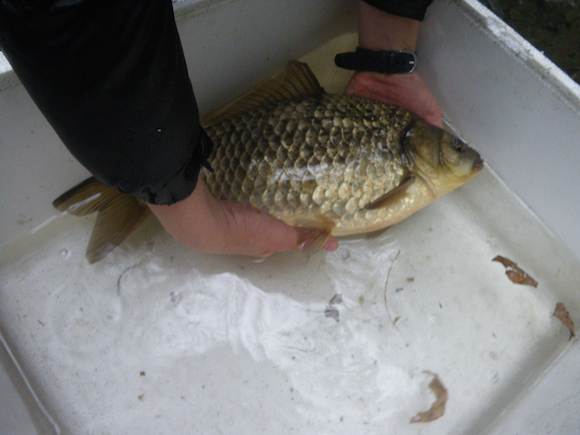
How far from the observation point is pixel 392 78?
4.33 feet

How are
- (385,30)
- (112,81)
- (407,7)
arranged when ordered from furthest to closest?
1. (385,30)
2. (407,7)
3. (112,81)

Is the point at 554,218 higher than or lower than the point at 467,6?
lower

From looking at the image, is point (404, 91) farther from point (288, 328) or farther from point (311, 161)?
point (288, 328)

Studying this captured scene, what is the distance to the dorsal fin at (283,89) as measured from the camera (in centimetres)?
A: 120

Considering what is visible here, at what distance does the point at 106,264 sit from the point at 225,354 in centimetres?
41

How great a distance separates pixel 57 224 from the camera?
4.18ft

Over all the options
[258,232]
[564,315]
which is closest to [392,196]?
[258,232]

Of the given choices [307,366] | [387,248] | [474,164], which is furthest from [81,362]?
[474,164]

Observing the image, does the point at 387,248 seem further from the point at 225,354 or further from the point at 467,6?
the point at 467,6

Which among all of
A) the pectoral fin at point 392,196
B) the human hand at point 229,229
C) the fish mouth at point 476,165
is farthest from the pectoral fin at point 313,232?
the fish mouth at point 476,165

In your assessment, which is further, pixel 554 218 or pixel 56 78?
pixel 554 218

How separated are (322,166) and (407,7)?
0.49m

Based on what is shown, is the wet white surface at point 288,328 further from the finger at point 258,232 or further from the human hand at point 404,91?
the human hand at point 404,91

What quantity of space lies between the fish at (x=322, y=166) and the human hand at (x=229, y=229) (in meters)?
0.03
